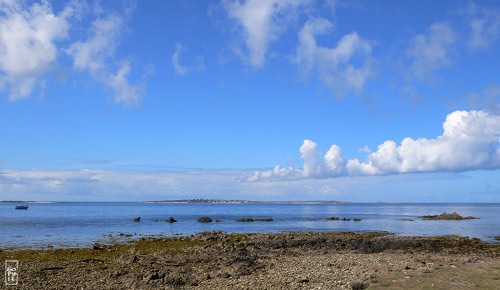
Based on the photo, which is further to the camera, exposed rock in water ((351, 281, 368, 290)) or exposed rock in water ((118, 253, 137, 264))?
exposed rock in water ((118, 253, 137, 264))

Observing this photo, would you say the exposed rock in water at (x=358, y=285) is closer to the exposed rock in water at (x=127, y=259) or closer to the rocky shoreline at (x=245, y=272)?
the rocky shoreline at (x=245, y=272)

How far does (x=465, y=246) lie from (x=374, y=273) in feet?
78.0

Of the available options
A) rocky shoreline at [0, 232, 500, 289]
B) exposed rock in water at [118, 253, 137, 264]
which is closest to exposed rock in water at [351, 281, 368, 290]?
rocky shoreline at [0, 232, 500, 289]

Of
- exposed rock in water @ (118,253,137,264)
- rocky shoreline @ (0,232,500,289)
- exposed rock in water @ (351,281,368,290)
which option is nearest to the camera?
exposed rock in water @ (351,281,368,290)

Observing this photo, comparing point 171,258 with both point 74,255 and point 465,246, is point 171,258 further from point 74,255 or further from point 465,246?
point 465,246

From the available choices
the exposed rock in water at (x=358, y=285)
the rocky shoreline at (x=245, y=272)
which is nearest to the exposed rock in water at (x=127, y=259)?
the rocky shoreline at (x=245, y=272)

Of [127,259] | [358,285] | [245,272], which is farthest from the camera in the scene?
[127,259]

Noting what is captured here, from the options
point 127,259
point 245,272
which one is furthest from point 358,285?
point 127,259

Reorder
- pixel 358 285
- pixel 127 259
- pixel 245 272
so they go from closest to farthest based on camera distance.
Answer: pixel 358 285 < pixel 245 272 < pixel 127 259

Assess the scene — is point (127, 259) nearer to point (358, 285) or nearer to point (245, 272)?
point (245, 272)

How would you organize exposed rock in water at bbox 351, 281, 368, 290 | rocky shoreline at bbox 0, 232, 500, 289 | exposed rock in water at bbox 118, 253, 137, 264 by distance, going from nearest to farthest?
exposed rock in water at bbox 351, 281, 368, 290
rocky shoreline at bbox 0, 232, 500, 289
exposed rock in water at bbox 118, 253, 137, 264

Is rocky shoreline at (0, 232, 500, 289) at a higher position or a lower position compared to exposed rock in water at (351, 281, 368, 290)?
lower

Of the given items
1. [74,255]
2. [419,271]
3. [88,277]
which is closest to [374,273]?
[419,271]

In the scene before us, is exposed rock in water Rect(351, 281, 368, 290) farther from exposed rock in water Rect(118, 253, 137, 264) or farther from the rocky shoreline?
exposed rock in water Rect(118, 253, 137, 264)
